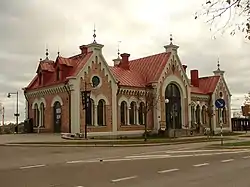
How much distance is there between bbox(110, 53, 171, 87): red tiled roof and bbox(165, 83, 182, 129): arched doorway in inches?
98.8

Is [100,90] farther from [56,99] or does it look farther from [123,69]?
[123,69]

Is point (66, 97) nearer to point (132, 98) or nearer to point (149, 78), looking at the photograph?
point (132, 98)

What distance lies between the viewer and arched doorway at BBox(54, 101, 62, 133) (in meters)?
44.2

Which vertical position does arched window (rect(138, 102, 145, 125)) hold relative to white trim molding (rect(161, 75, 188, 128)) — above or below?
below

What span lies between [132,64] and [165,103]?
781 cm

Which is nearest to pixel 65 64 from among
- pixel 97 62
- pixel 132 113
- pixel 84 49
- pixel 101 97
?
pixel 97 62

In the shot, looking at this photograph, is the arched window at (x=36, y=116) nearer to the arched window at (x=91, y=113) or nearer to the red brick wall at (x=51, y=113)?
the red brick wall at (x=51, y=113)

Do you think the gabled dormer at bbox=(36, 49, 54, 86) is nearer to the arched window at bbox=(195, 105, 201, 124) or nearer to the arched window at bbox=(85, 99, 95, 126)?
the arched window at bbox=(85, 99, 95, 126)

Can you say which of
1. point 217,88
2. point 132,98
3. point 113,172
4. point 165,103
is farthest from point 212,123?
point 113,172

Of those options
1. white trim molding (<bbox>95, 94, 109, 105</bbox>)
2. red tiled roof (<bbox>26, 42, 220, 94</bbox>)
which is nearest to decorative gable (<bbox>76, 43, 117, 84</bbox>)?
red tiled roof (<bbox>26, 42, 220, 94</bbox>)

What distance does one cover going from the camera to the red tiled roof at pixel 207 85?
193ft

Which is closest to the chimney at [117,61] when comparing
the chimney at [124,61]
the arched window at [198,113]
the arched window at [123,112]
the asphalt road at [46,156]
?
the chimney at [124,61]

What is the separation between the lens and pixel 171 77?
5097cm

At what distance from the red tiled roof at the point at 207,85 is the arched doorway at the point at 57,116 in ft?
67.1
